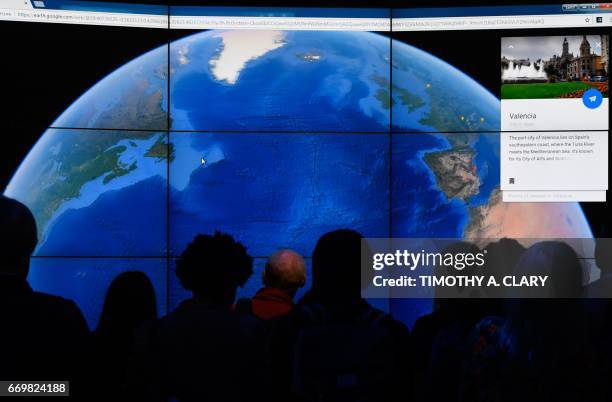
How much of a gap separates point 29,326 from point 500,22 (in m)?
4.69

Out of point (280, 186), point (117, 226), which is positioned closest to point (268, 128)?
point (280, 186)

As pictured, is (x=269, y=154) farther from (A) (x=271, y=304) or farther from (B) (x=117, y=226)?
(A) (x=271, y=304)

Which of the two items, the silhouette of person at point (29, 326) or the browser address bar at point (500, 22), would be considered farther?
the browser address bar at point (500, 22)

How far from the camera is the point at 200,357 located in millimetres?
2529

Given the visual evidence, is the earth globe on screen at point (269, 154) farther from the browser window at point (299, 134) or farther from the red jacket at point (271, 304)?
the red jacket at point (271, 304)

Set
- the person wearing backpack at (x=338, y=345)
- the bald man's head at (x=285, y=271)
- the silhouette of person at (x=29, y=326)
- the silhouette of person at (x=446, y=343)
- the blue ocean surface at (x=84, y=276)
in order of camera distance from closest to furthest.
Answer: the silhouette of person at (x=29, y=326) < the person wearing backpack at (x=338, y=345) < the silhouette of person at (x=446, y=343) < the bald man's head at (x=285, y=271) < the blue ocean surface at (x=84, y=276)

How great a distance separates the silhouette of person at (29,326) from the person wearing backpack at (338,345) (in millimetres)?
702

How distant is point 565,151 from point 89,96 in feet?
11.4

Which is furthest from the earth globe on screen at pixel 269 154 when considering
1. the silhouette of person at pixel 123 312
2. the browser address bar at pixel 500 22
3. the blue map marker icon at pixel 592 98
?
the silhouette of person at pixel 123 312

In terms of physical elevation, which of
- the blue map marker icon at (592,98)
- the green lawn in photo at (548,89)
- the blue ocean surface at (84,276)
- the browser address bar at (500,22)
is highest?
the browser address bar at (500,22)

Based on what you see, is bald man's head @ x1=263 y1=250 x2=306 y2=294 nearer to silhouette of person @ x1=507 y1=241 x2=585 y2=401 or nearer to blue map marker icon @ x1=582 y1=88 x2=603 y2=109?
silhouette of person @ x1=507 y1=241 x2=585 y2=401

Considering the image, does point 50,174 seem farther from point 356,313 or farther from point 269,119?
point 356,313

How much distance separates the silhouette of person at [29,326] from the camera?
2.14m

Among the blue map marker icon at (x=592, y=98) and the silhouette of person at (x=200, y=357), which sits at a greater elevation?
the blue map marker icon at (x=592, y=98)
